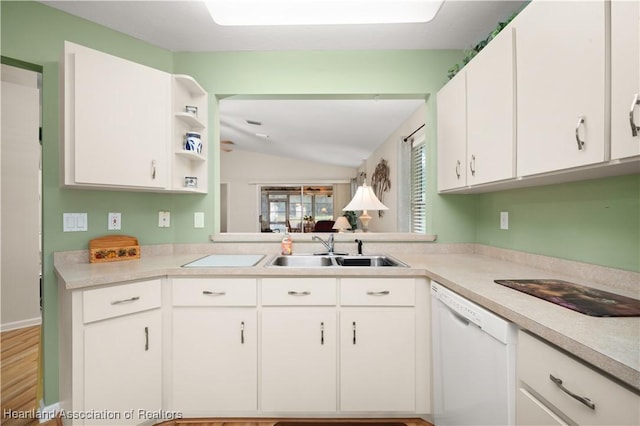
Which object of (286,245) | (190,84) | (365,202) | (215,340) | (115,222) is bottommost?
(215,340)

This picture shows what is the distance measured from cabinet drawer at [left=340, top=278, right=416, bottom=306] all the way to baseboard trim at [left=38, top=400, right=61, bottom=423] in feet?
5.77

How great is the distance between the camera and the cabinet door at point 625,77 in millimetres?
777

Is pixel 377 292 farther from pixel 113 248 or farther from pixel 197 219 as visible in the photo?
pixel 113 248

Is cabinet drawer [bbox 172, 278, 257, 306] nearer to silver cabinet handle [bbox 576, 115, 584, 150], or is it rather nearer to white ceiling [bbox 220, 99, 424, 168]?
silver cabinet handle [bbox 576, 115, 584, 150]

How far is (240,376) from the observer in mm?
1552

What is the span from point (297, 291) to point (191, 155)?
1.14 metres

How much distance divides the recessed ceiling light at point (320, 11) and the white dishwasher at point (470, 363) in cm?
155

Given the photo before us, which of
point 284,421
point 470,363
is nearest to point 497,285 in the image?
point 470,363

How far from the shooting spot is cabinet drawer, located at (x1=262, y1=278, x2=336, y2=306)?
61.0 inches

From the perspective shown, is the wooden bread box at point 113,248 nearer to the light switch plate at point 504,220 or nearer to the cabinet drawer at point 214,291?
the cabinet drawer at point 214,291

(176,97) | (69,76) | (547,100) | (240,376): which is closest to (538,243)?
(547,100)

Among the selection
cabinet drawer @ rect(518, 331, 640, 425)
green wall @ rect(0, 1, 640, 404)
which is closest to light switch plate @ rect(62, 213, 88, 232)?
green wall @ rect(0, 1, 640, 404)

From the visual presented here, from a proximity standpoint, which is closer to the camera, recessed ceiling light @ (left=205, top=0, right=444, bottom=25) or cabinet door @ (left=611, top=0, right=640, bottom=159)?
cabinet door @ (left=611, top=0, right=640, bottom=159)

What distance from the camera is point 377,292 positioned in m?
1.55
